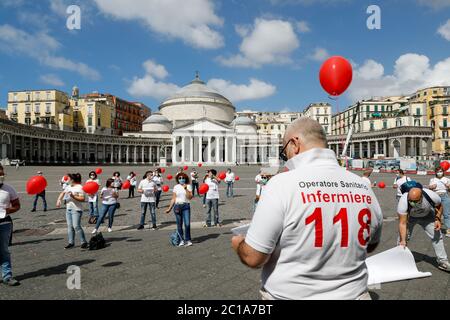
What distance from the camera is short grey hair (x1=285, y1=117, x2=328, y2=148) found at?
1771 millimetres

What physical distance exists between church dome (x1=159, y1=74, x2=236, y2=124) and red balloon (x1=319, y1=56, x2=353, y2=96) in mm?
79832

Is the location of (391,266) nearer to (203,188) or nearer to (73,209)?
(203,188)

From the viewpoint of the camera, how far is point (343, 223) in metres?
1.62

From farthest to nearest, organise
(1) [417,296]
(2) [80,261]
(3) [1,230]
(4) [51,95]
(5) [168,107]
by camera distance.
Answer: (5) [168,107]
(4) [51,95]
(2) [80,261]
(3) [1,230]
(1) [417,296]

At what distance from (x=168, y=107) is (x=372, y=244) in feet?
302

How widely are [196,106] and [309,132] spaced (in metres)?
86.7

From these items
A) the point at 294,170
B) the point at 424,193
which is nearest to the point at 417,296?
the point at 424,193

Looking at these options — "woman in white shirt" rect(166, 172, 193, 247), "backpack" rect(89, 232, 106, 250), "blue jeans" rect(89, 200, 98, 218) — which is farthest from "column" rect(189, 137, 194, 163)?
"backpack" rect(89, 232, 106, 250)

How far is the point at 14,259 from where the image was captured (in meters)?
5.82

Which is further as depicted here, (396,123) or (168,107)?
(168,107)

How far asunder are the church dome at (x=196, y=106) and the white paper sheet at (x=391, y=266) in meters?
81.7

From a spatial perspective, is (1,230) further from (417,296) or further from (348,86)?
(348,86)

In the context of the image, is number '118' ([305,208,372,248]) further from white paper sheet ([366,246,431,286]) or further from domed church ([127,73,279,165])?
domed church ([127,73,279,165])

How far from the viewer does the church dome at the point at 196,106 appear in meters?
86.6
